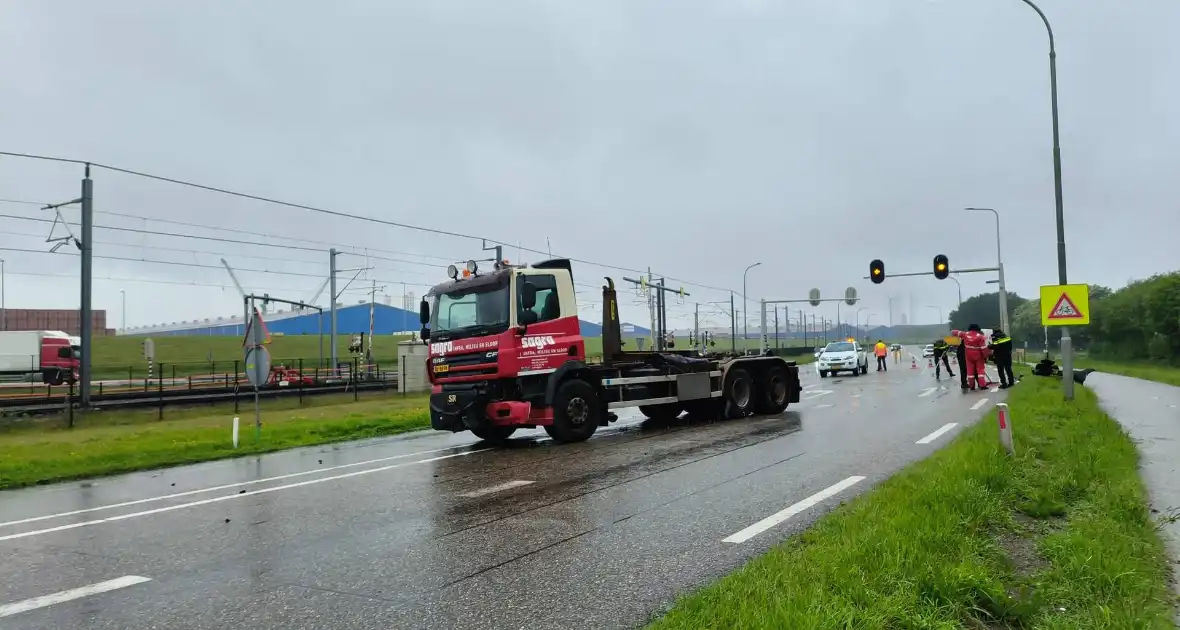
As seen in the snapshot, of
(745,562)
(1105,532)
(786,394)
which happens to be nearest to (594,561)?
(745,562)

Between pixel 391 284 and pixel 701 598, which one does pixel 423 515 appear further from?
pixel 391 284

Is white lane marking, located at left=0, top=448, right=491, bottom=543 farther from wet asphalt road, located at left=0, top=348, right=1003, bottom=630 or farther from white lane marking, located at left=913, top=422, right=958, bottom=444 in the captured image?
white lane marking, located at left=913, top=422, right=958, bottom=444

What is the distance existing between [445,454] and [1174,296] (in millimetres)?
49063

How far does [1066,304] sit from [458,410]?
1246 cm

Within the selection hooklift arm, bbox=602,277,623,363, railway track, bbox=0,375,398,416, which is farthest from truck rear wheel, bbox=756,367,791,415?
railway track, bbox=0,375,398,416

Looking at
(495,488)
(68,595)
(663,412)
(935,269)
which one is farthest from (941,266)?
(68,595)

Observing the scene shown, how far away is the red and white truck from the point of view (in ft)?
134

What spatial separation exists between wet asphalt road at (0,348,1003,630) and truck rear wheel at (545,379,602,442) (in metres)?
0.40

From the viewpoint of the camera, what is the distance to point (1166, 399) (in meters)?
20.9

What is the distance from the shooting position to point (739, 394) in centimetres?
1731

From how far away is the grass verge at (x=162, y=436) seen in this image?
40.2 ft

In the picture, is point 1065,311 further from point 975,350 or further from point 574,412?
point 574,412

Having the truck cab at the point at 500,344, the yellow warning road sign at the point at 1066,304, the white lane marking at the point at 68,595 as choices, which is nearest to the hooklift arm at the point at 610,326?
the truck cab at the point at 500,344

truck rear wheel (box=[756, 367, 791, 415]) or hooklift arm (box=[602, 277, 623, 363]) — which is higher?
hooklift arm (box=[602, 277, 623, 363])
